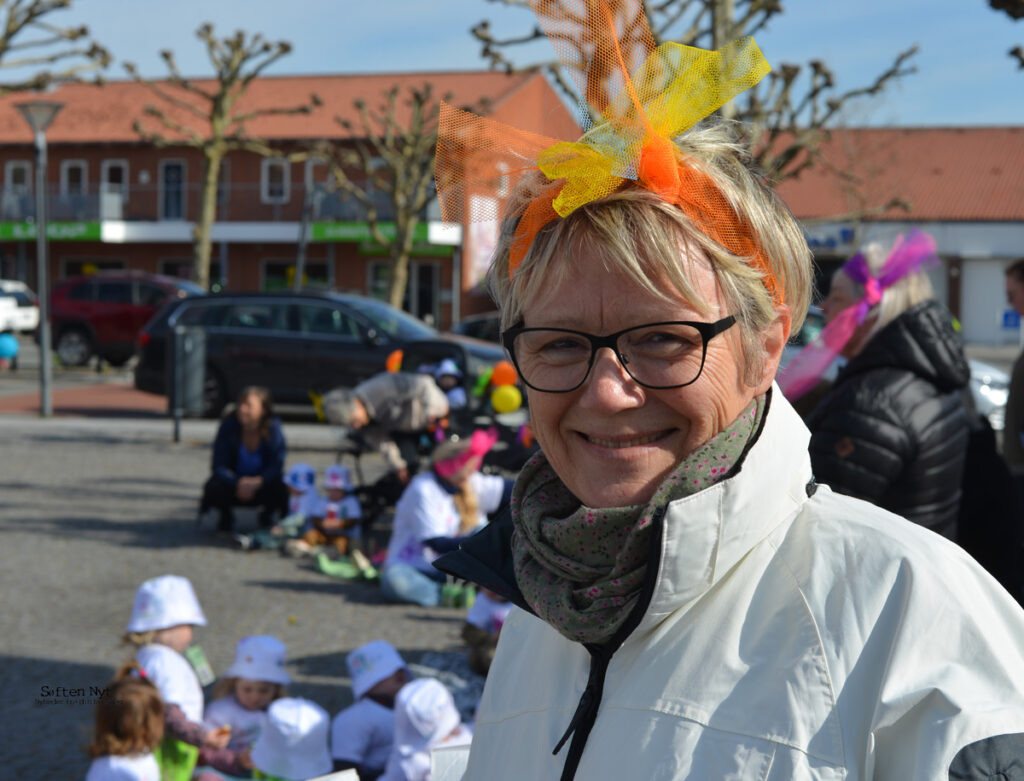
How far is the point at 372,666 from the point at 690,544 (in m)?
3.38

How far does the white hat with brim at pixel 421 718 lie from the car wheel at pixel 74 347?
2252 centimetres

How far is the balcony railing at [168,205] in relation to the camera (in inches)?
1628

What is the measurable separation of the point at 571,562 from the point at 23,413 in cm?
1684

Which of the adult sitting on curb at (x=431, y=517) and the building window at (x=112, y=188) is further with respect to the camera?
the building window at (x=112, y=188)

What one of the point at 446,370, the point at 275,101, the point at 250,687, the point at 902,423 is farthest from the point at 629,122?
the point at 275,101

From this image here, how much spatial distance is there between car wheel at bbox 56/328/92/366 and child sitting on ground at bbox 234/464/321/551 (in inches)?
693

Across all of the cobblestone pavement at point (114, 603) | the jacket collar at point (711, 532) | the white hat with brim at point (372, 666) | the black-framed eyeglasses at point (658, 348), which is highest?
the black-framed eyeglasses at point (658, 348)

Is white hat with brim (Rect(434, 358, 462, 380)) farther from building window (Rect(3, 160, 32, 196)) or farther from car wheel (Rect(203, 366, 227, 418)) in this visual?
building window (Rect(3, 160, 32, 196))

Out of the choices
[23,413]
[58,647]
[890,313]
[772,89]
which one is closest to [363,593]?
[58,647]

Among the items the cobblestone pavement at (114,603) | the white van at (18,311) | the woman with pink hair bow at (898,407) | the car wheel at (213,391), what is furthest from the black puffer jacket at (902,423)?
the white van at (18,311)

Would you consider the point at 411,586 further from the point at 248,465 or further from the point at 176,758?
the point at 176,758

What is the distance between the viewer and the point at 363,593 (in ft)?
23.9

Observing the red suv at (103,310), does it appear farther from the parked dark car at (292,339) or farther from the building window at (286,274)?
the building window at (286,274)

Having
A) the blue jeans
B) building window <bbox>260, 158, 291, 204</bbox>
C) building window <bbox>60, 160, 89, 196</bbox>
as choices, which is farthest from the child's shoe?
building window <bbox>60, 160, 89, 196</bbox>
